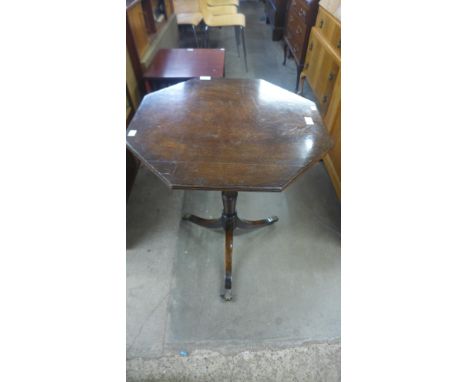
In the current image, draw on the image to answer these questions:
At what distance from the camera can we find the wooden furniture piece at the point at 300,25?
236cm

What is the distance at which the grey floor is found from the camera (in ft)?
3.79

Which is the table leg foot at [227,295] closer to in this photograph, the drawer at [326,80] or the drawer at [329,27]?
the drawer at [326,80]

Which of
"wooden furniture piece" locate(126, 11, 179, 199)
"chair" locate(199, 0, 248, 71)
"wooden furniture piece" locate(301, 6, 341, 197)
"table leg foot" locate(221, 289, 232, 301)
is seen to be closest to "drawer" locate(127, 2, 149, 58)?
"wooden furniture piece" locate(126, 11, 179, 199)

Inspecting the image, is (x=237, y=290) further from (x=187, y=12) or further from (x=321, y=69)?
(x=187, y=12)

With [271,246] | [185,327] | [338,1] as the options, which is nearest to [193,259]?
[185,327]

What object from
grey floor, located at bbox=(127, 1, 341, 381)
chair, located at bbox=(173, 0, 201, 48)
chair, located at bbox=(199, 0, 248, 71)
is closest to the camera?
grey floor, located at bbox=(127, 1, 341, 381)

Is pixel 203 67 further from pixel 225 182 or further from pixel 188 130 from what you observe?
pixel 225 182

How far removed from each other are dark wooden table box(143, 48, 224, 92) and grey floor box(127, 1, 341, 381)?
2.41ft

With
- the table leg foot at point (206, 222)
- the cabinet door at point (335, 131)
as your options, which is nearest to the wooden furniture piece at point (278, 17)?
the cabinet door at point (335, 131)

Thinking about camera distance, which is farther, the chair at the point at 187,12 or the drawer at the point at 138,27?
the chair at the point at 187,12

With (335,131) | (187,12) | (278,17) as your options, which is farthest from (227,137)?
(278,17)

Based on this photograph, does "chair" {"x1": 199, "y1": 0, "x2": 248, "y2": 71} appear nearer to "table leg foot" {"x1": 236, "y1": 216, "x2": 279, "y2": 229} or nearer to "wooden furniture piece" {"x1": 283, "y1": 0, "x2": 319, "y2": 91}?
"wooden furniture piece" {"x1": 283, "y1": 0, "x2": 319, "y2": 91}

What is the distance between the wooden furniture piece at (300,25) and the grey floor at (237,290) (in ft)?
5.05

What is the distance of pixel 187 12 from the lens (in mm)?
3365
